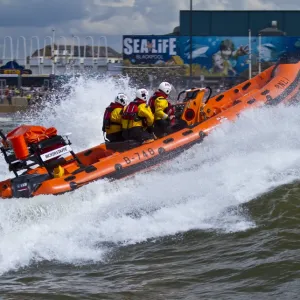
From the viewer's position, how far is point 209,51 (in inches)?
1693

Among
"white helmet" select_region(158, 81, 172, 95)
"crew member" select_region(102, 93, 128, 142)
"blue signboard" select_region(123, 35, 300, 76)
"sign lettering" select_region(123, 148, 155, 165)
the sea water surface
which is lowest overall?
the sea water surface

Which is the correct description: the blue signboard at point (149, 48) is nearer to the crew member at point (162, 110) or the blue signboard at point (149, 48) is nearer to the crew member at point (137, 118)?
the crew member at point (162, 110)

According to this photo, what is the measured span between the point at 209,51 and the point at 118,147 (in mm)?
33449

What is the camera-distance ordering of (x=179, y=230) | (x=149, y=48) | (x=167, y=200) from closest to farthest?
1. (x=179, y=230)
2. (x=167, y=200)
3. (x=149, y=48)

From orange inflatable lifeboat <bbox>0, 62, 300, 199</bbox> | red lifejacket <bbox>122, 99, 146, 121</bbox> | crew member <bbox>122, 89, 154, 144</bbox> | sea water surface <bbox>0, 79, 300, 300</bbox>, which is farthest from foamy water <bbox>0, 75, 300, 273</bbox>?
red lifejacket <bbox>122, 99, 146, 121</bbox>

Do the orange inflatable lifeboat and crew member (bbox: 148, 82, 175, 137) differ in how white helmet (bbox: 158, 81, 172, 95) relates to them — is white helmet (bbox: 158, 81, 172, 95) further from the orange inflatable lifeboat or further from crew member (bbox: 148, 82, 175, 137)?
the orange inflatable lifeboat

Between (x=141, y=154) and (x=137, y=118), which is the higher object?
(x=137, y=118)

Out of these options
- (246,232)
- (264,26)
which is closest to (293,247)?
(246,232)

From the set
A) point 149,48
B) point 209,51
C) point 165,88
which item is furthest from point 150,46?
point 165,88

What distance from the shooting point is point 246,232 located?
7.63 meters

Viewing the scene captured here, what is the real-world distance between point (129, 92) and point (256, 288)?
11.9 meters

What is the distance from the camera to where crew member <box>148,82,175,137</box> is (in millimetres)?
10828

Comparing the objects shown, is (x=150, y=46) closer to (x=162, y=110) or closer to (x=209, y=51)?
(x=209, y=51)

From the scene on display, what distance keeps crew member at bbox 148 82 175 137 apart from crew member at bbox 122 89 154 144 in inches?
17.6
